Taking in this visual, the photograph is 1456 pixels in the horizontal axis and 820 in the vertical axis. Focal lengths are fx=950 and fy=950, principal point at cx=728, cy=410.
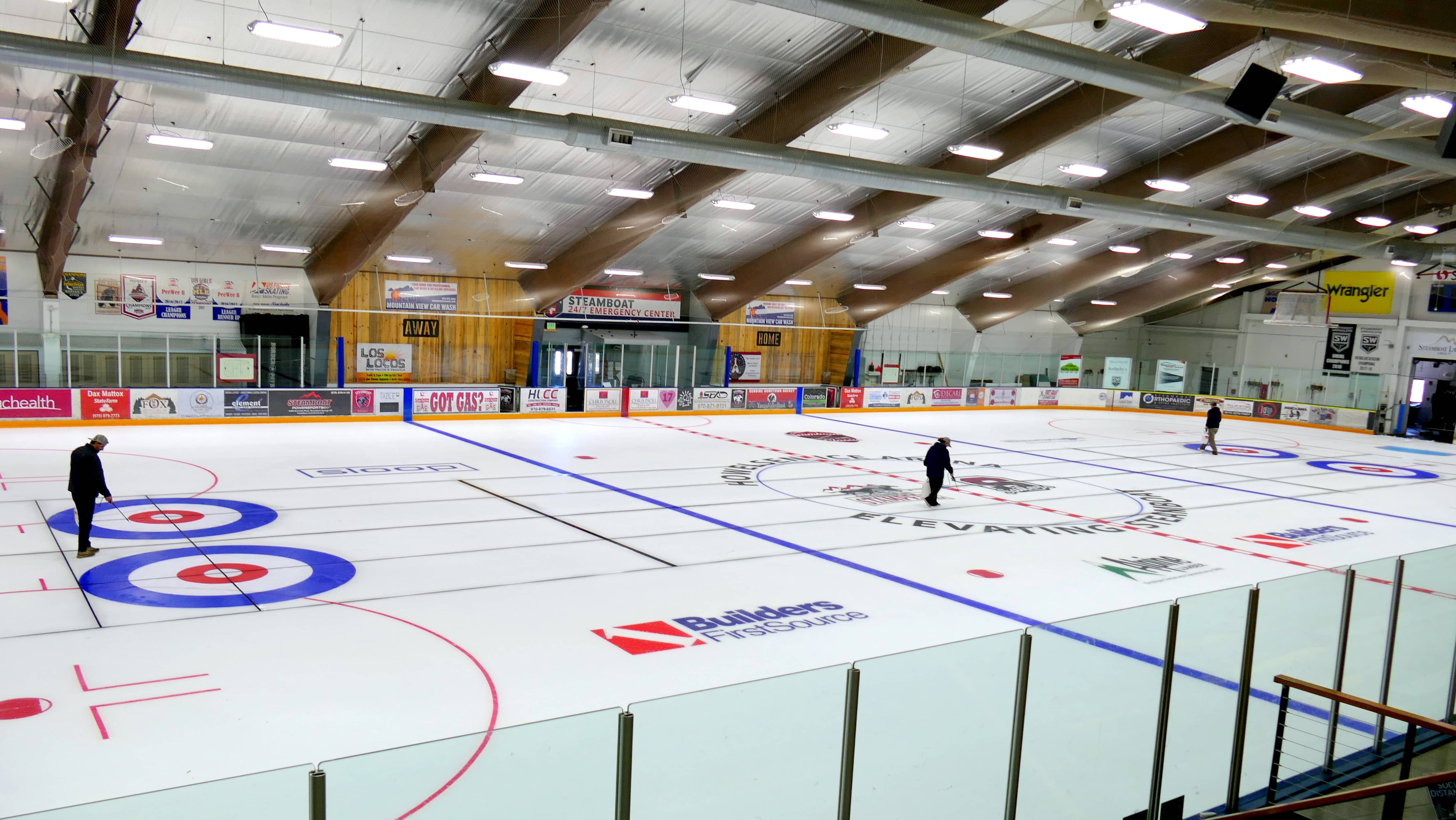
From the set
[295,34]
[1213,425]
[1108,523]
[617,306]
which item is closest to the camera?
[295,34]

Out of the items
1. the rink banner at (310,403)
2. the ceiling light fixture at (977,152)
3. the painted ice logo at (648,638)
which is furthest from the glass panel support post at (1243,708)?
the rink banner at (310,403)

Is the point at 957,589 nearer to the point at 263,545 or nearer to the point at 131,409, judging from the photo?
the point at 263,545

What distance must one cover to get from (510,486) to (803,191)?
13.8 m

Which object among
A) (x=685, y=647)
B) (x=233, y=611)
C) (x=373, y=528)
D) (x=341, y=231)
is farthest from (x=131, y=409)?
(x=685, y=647)

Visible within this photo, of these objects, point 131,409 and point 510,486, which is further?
point 131,409

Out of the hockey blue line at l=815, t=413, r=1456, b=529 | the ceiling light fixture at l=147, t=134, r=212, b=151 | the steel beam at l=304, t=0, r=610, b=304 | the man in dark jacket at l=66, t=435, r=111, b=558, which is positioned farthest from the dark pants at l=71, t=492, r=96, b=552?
the hockey blue line at l=815, t=413, r=1456, b=529

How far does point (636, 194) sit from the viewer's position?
21375 millimetres

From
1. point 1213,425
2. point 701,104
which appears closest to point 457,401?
point 701,104

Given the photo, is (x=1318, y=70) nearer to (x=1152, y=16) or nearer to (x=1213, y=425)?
(x=1152, y=16)

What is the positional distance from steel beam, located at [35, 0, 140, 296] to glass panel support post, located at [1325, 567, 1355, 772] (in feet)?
51.6

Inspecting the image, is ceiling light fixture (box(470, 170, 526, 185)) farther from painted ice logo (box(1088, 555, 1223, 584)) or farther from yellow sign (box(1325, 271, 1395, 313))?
yellow sign (box(1325, 271, 1395, 313))

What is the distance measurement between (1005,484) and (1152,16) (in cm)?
1082

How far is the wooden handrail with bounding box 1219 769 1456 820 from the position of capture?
4.19 m

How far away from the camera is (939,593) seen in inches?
422
